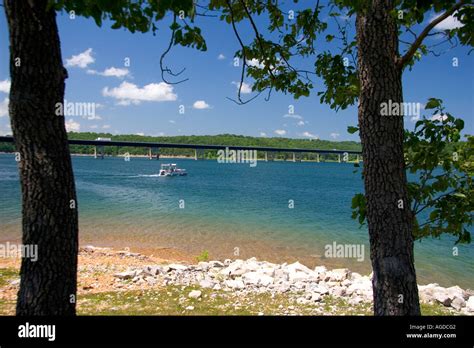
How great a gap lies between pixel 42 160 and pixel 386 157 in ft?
8.12

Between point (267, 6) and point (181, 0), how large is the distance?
94.7 inches

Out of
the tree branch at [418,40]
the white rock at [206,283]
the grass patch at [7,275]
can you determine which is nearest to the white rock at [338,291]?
the white rock at [206,283]

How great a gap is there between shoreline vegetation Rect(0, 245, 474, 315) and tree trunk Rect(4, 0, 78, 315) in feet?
13.3

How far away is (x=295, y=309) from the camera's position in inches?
255

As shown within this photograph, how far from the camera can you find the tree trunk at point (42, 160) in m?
2.03

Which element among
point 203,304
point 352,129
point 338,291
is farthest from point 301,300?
point 352,129

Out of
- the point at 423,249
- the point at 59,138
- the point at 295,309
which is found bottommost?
the point at 423,249

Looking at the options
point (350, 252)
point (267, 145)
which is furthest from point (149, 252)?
point (267, 145)

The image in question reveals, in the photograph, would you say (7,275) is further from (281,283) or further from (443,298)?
(443,298)

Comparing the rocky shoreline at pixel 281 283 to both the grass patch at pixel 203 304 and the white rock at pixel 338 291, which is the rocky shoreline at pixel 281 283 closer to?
the white rock at pixel 338 291

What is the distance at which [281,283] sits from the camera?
8156 millimetres

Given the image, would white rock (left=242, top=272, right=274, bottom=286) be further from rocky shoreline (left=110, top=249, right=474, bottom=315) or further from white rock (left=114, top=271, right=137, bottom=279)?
white rock (left=114, top=271, right=137, bottom=279)

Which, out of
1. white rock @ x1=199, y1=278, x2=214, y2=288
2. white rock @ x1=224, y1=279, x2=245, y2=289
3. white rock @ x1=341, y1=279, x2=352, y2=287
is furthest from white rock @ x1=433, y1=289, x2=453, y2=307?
white rock @ x1=199, y1=278, x2=214, y2=288
